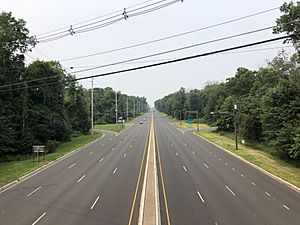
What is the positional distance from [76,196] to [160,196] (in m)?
6.31

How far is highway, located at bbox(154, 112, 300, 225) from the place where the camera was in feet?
62.7

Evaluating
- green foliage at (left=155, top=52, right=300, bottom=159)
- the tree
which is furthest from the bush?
green foliage at (left=155, top=52, right=300, bottom=159)

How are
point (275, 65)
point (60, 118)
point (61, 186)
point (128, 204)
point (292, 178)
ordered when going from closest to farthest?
point (128, 204) < point (61, 186) < point (292, 178) < point (60, 118) < point (275, 65)

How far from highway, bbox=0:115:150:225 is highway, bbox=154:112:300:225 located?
3157 millimetres

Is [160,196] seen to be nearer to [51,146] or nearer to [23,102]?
[51,146]

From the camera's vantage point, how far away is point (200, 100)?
536ft

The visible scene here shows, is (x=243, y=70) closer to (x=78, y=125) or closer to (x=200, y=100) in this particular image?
(x=78, y=125)

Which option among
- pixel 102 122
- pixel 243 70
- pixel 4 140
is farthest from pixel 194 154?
pixel 102 122

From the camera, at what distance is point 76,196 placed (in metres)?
24.2

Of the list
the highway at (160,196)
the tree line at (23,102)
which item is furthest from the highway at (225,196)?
the tree line at (23,102)

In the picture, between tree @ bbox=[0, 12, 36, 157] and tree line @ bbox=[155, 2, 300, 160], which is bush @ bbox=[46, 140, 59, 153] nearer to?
tree @ bbox=[0, 12, 36, 157]

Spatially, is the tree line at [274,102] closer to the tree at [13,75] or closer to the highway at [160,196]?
the highway at [160,196]

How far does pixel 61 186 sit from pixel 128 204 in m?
8.59

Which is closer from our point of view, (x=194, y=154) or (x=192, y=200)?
(x=192, y=200)
